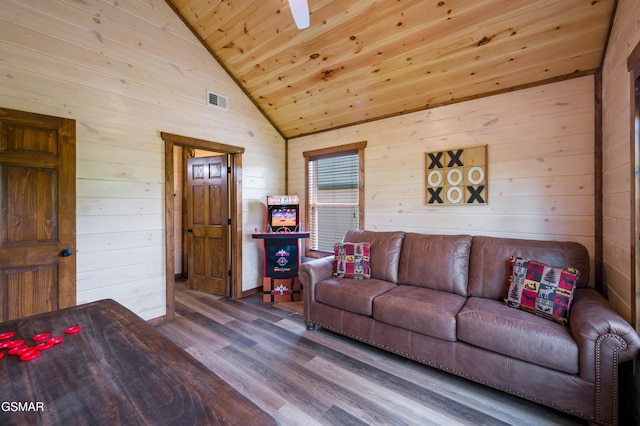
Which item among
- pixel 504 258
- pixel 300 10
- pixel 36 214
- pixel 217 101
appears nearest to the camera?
pixel 300 10

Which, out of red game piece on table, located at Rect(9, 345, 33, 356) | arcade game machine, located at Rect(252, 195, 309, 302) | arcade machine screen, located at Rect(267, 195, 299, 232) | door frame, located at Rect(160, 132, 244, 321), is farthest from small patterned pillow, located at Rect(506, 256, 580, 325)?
door frame, located at Rect(160, 132, 244, 321)

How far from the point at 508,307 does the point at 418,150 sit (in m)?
1.98

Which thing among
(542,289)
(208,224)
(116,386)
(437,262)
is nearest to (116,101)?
(208,224)

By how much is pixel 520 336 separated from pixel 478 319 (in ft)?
0.86

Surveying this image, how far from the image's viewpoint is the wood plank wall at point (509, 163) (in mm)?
2592

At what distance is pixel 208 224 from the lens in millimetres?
4406

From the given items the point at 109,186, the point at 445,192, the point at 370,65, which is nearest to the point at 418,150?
the point at 445,192

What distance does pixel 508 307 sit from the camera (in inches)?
89.9

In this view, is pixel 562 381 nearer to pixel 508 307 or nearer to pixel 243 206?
pixel 508 307

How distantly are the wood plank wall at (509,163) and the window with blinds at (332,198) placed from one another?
42 centimetres

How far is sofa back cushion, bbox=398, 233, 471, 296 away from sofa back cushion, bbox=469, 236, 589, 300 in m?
0.09

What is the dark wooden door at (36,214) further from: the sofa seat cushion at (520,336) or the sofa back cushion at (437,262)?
the sofa seat cushion at (520,336)

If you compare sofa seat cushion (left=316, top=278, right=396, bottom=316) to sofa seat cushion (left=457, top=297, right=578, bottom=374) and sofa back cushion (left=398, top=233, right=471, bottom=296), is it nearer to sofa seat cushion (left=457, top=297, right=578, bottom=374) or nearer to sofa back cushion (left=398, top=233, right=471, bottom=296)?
sofa back cushion (left=398, top=233, right=471, bottom=296)

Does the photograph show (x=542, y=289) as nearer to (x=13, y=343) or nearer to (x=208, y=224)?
(x=13, y=343)
